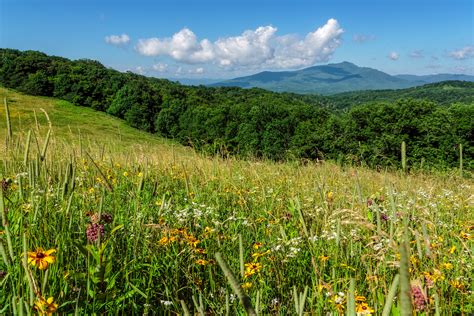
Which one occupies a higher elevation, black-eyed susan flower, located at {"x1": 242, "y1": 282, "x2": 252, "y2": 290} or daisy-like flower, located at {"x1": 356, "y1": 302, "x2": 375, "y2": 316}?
daisy-like flower, located at {"x1": 356, "y1": 302, "x2": 375, "y2": 316}

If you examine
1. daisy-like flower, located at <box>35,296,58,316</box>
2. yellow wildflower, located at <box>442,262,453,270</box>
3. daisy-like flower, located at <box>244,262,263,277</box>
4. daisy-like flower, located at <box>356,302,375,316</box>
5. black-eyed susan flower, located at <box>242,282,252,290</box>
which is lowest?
yellow wildflower, located at <box>442,262,453,270</box>

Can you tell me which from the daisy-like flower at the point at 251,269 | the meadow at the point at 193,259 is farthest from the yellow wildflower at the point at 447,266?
the daisy-like flower at the point at 251,269

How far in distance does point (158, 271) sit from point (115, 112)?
212 ft

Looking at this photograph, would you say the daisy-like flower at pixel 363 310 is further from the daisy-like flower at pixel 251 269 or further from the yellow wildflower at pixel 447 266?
the yellow wildflower at pixel 447 266

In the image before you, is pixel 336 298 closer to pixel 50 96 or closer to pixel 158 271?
pixel 158 271

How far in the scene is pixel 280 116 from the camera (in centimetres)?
5638

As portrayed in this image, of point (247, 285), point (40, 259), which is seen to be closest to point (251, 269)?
point (247, 285)

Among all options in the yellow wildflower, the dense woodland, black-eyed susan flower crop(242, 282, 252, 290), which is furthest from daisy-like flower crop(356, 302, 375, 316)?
the dense woodland

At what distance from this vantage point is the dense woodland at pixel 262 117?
3872cm

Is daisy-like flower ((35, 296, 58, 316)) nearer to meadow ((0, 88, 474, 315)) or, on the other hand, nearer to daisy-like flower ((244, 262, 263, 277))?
meadow ((0, 88, 474, 315))

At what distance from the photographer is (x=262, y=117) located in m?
55.3

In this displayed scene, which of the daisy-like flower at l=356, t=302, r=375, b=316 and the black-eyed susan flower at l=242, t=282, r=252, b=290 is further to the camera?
the black-eyed susan flower at l=242, t=282, r=252, b=290

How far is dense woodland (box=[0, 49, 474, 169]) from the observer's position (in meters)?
38.7

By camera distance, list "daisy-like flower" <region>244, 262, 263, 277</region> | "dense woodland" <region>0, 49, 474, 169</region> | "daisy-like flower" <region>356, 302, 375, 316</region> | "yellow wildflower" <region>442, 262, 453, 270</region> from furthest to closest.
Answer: "dense woodland" <region>0, 49, 474, 169</region>, "yellow wildflower" <region>442, 262, 453, 270</region>, "daisy-like flower" <region>244, 262, 263, 277</region>, "daisy-like flower" <region>356, 302, 375, 316</region>
